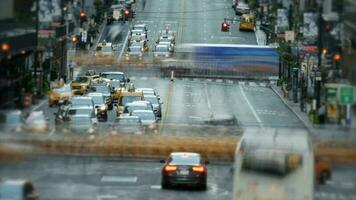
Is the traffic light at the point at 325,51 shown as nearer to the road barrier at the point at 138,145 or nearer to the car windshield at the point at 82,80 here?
the car windshield at the point at 82,80

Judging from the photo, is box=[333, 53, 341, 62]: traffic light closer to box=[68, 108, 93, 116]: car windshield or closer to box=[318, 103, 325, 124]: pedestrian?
box=[318, 103, 325, 124]: pedestrian

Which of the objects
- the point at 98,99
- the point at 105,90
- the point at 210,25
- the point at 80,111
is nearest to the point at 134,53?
the point at 210,25

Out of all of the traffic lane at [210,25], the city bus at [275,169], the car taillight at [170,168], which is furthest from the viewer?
the traffic lane at [210,25]

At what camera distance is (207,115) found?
3378 inches

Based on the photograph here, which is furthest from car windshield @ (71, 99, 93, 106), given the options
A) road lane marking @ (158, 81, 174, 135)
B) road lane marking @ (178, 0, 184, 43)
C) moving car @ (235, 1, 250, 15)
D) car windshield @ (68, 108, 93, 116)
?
moving car @ (235, 1, 250, 15)

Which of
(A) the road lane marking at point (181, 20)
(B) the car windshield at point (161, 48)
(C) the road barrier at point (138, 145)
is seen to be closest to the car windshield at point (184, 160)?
(C) the road barrier at point (138, 145)

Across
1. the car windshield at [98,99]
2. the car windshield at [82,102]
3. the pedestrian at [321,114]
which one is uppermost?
the car windshield at [82,102]

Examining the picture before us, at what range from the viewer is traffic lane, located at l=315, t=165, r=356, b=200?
40.9m

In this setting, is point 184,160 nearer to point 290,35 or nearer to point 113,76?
point 113,76

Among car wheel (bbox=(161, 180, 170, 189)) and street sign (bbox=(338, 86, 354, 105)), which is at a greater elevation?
street sign (bbox=(338, 86, 354, 105))

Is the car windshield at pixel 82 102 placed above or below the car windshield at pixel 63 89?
above

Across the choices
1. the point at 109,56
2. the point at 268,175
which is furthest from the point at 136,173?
the point at 109,56

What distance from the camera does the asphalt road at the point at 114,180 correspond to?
1652 inches

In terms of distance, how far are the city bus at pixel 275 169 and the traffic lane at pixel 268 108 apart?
37825 millimetres
